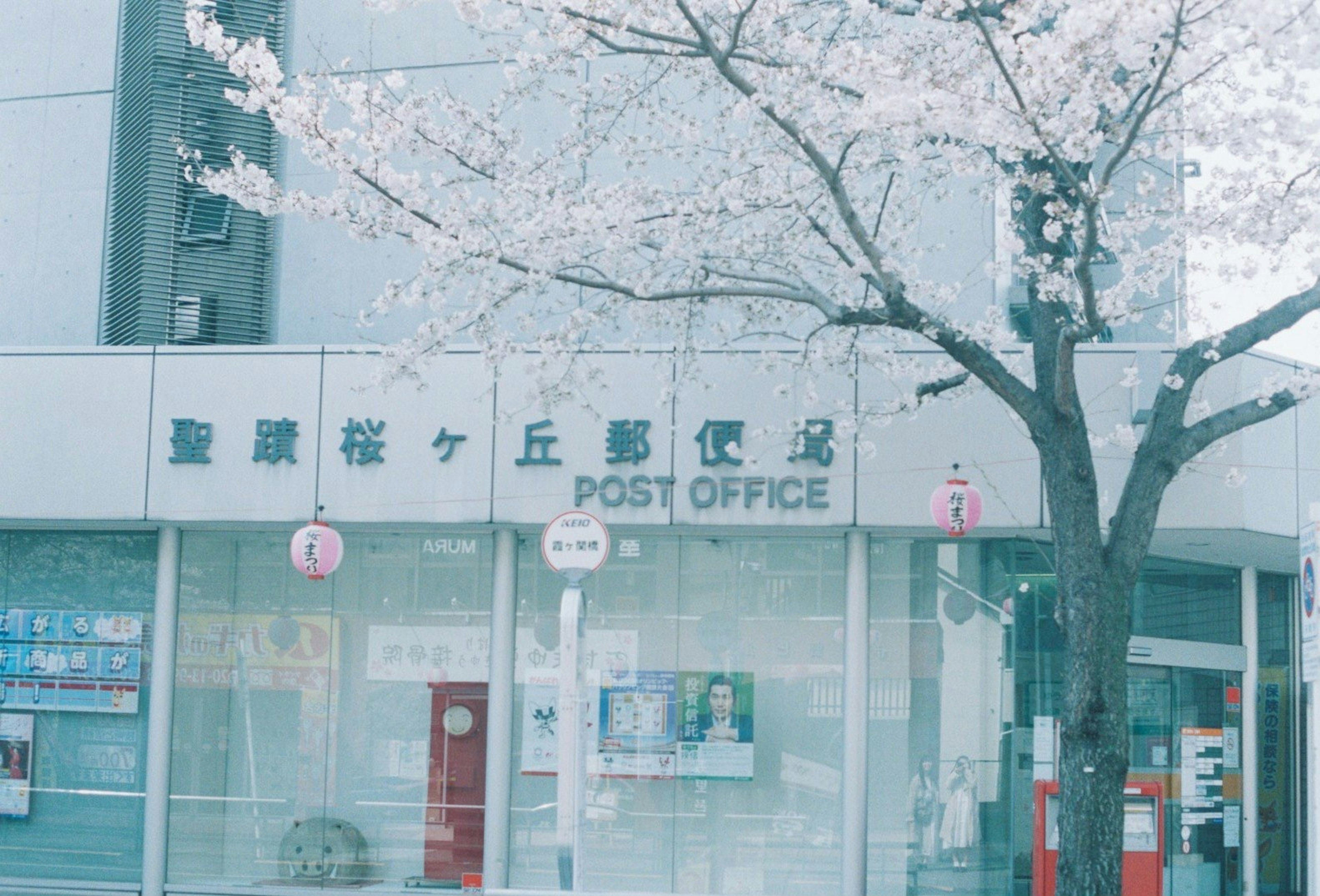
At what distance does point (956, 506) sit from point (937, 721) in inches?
89.2

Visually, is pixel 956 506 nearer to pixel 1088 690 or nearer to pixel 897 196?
pixel 897 196

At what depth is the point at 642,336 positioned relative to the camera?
532 inches

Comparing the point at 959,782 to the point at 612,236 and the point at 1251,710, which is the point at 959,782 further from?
the point at 612,236

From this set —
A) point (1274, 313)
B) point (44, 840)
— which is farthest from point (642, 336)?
point (44, 840)

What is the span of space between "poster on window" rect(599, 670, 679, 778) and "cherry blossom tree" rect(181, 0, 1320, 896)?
3.14 m

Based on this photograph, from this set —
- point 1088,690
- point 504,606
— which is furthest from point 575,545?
point 504,606

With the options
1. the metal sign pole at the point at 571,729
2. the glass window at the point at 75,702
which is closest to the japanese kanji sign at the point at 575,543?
the metal sign pole at the point at 571,729

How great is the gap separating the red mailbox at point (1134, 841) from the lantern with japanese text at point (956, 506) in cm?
214

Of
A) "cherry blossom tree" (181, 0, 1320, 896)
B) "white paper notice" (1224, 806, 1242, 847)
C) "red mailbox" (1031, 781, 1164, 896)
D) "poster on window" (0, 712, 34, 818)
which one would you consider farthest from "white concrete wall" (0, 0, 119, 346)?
"white paper notice" (1224, 806, 1242, 847)

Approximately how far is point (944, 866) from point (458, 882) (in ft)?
13.4

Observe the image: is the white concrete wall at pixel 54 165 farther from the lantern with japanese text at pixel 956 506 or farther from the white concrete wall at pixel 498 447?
the lantern with japanese text at pixel 956 506

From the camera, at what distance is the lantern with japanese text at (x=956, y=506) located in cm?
1167

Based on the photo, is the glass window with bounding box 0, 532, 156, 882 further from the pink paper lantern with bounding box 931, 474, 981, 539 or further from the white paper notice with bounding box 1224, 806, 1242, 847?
the white paper notice with bounding box 1224, 806, 1242, 847

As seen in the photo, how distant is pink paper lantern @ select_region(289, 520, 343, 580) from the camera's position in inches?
487
